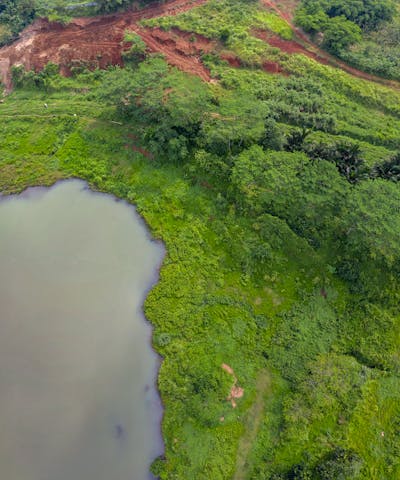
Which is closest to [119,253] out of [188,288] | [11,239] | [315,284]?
[188,288]

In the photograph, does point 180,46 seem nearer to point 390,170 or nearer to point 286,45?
point 286,45

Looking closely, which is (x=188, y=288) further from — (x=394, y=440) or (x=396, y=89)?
(x=396, y=89)

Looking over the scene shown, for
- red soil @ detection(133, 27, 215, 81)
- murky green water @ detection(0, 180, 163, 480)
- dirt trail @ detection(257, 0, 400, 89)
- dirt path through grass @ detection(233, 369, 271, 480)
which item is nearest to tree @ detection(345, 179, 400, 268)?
dirt path through grass @ detection(233, 369, 271, 480)

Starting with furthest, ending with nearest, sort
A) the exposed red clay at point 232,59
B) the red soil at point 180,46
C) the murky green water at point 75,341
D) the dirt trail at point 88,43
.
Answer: the dirt trail at point 88,43, the exposed red clay at point 232,59, the red soil at point 180,46, the murky green water at point 75,341

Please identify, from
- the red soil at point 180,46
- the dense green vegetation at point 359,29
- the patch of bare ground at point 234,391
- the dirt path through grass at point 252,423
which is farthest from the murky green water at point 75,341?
the dense green vegetation at point 359,29

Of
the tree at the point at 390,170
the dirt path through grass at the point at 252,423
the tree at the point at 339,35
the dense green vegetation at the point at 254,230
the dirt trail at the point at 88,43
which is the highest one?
the tree at the point at 339,35

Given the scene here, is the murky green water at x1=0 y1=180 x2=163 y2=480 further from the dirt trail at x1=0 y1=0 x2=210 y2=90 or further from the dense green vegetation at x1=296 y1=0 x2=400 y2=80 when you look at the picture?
the dense green vegetation at x1=296 y1=0 x2=400 y2=80

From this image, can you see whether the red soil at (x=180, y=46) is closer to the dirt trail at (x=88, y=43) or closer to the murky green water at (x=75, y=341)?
the dirt trail at (x=88, y=43)
